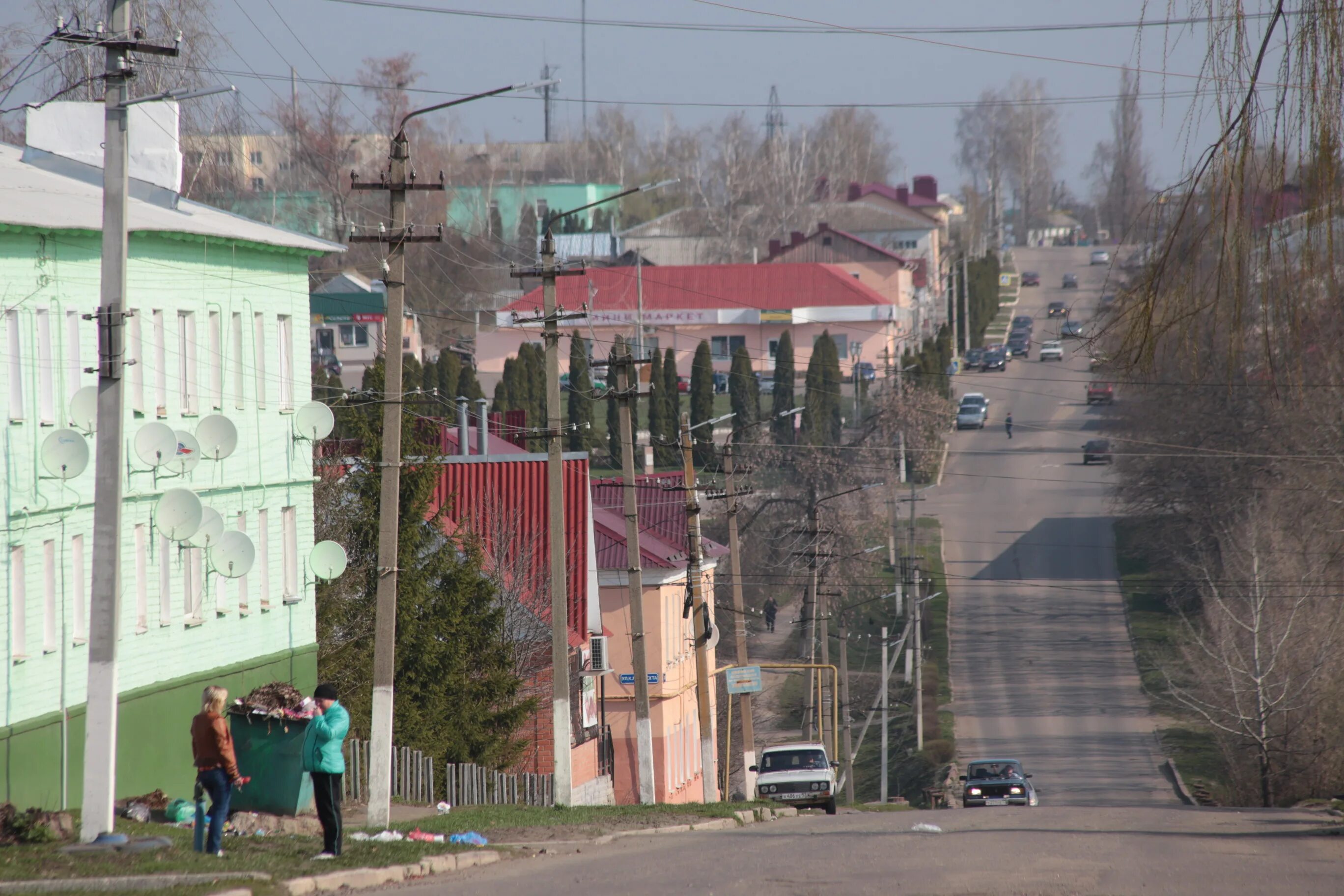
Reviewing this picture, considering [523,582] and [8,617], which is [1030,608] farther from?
[8,617]

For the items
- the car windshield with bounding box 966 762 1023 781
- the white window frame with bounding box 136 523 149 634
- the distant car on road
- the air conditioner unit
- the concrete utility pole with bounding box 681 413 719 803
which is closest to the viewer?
the white window frame with bounding box 136 523 149 634

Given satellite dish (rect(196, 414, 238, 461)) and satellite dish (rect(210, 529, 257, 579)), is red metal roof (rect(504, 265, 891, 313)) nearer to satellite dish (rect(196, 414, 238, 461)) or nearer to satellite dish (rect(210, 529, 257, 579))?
satellite dish (rect(210, 529, 257, 579))

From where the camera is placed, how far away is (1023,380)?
3885 inches

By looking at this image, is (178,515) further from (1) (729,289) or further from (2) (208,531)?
(1) (729,289)

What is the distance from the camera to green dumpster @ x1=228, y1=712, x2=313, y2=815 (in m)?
16.4

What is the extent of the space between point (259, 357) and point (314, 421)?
1.42 metres

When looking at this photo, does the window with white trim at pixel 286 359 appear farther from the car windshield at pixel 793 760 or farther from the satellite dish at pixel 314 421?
the car windshield at pixel 793 760

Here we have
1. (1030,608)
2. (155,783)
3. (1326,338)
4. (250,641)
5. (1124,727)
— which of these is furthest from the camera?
(1030,608)

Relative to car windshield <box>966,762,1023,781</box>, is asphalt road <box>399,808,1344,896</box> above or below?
above

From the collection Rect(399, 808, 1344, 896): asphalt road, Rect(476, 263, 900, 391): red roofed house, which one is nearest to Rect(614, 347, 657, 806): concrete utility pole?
Rect(399, 808, 1344, 896): asphalt road

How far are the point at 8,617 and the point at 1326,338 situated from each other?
14.4 meters

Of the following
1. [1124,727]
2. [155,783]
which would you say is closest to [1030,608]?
[1124,727]

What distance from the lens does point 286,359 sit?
2423 centimetres

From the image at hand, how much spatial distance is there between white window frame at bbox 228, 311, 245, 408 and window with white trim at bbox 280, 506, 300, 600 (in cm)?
243
